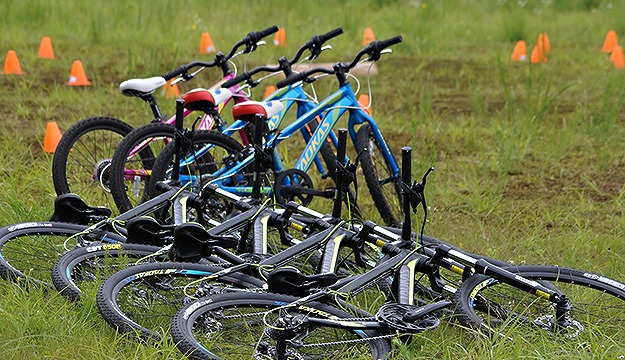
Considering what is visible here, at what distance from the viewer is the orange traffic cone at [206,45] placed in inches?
467

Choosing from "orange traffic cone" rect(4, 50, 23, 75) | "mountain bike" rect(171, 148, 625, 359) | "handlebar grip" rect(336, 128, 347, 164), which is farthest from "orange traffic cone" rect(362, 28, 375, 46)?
"mountain bike" rect(171, 148, 625, 359)

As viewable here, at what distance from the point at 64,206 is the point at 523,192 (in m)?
3.57

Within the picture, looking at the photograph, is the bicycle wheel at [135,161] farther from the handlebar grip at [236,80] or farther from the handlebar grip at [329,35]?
the handlebar grip at [329,35]

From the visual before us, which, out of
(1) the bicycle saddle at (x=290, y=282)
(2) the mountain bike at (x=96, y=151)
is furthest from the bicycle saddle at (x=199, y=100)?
(1) the bicycle saddle at (x=290, y=282)

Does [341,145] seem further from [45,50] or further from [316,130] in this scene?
[45,50]

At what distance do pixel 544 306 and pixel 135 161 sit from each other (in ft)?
8.54

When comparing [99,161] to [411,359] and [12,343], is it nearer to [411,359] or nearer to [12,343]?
[12,343]

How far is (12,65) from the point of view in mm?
10305

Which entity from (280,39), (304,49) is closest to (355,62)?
(304,49)

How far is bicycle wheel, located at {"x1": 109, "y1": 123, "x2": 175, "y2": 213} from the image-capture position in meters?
5.81

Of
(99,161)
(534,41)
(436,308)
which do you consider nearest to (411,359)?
(436,308)

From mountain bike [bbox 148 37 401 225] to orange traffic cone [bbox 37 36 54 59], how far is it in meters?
5.23

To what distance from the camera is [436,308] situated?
170 inches

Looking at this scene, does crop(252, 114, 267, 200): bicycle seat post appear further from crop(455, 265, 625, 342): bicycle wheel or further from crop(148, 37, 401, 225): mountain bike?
crop(455, 265, 625, 342): bicycle wheel
